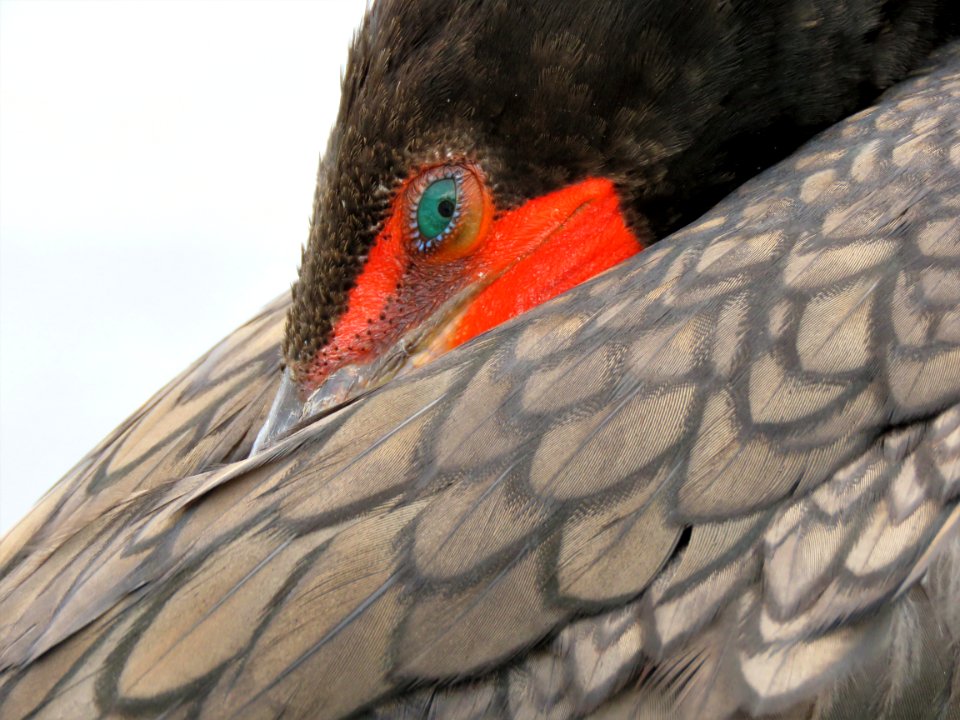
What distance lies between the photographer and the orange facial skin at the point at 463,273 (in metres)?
1.85

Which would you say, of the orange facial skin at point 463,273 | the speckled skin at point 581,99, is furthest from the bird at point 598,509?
the orange facial skin at point 463,273

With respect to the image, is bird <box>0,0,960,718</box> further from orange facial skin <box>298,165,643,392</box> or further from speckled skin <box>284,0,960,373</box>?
orange facial skin <box>298,165,643,392</box>

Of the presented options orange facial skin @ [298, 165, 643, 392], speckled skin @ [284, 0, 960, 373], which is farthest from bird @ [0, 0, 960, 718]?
orange facial skin @ [298, 165, 643, 392]

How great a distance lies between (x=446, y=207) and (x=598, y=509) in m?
0.62

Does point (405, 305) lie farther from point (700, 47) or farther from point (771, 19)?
point (771, 19)

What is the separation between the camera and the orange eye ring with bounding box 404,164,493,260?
1.82m

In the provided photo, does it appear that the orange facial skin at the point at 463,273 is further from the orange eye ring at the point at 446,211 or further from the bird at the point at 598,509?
the bird at the point at 598,509

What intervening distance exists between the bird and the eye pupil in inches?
2.6

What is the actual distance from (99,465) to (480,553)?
80 cm

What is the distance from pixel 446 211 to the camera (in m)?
1.85

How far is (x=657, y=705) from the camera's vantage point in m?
1.32

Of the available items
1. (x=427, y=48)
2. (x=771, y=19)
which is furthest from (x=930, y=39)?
(x=427, y=48)

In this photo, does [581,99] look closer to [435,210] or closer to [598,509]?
[435,210]

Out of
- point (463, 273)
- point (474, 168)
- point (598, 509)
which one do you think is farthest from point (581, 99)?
point (598, 509)
